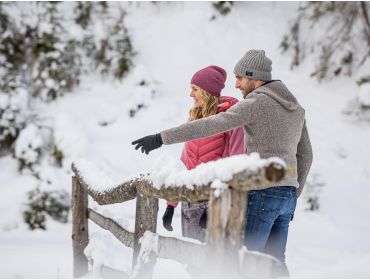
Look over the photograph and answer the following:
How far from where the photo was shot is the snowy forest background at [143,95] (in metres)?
7.96

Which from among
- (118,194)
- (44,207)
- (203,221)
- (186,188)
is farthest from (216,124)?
(44,207)

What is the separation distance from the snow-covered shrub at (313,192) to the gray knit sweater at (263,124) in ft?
20.3

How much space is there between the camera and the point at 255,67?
272cm

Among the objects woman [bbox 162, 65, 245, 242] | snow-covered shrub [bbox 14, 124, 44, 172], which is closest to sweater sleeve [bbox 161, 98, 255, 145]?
woman [bbox 162, 65, 245, 242]

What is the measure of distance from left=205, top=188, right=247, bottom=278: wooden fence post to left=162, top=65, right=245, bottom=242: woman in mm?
831

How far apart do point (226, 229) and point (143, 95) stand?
917 centimetres

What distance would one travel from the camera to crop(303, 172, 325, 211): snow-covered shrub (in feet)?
28.0

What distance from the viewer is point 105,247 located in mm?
3848

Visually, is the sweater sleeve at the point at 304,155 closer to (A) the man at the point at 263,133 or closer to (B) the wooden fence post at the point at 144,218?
(A) the man at the point at 263,133

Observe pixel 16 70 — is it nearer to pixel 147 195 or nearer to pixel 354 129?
pixel 354 129

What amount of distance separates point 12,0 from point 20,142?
14.5ft

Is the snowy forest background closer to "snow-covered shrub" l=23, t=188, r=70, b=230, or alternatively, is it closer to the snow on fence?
"snow-covered shrub" l=23, t=188, r=70, b=230

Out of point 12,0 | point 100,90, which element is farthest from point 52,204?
point 12,0

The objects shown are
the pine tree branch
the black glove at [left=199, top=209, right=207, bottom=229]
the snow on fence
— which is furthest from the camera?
the pine tree branch
